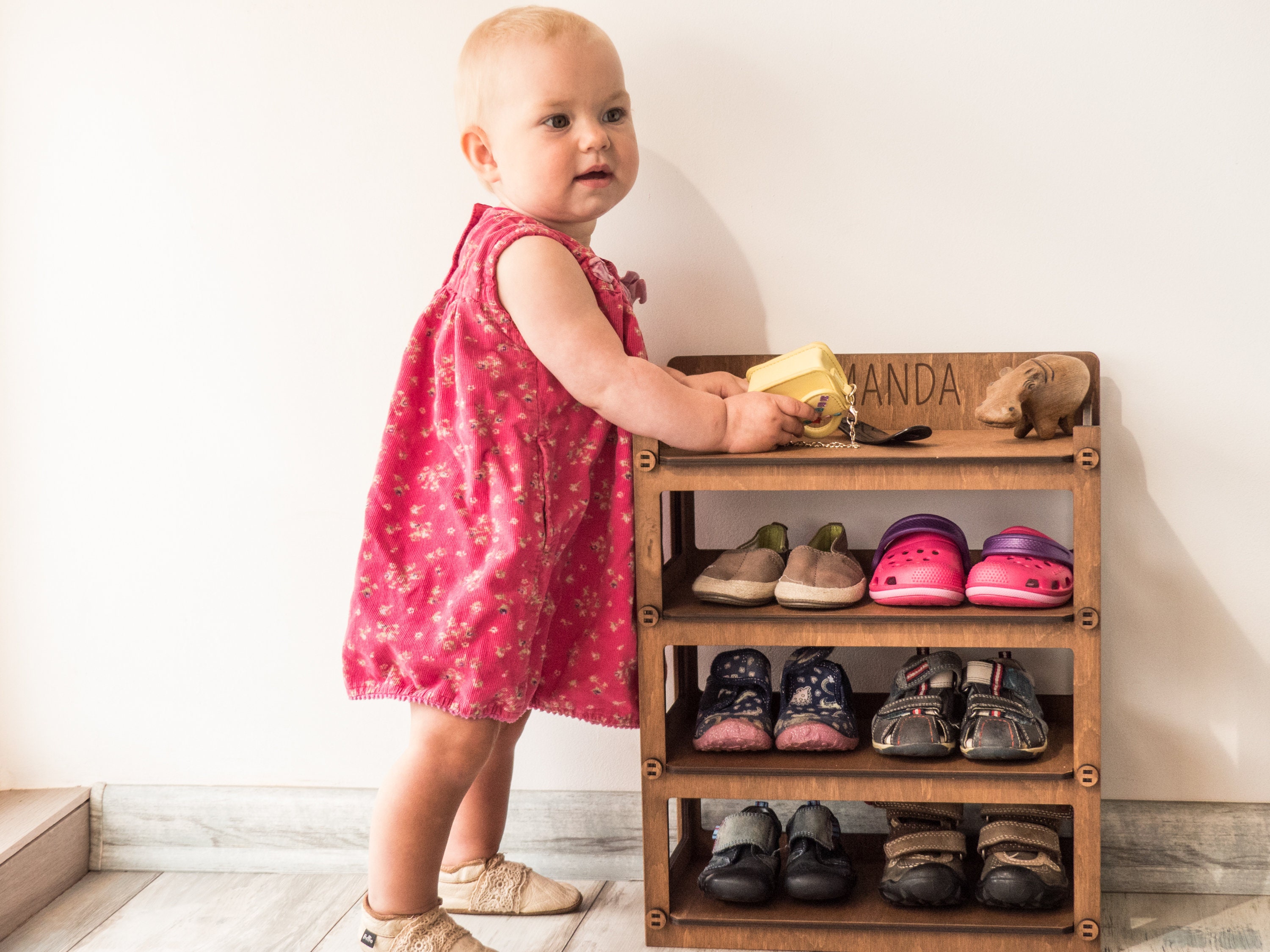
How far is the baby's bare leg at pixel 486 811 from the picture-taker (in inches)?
52.0

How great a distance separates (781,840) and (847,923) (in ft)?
0.70

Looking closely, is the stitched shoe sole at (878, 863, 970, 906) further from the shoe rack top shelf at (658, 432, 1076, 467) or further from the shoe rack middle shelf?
the shoe rack top shelf at (658, 432, 1076, 467)

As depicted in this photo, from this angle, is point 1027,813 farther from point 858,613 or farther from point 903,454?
point 903,454

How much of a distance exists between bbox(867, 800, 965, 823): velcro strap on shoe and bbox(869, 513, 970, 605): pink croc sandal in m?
0.24

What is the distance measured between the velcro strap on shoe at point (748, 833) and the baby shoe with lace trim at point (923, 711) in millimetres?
179

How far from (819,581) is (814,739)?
0.17m

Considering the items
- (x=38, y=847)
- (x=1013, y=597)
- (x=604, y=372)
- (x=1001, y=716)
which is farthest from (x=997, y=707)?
(x=38, y=847)

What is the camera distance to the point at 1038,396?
3.78ft

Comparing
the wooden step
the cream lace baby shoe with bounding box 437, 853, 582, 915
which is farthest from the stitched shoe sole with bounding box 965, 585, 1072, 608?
the wooden step

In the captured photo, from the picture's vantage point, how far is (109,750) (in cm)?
153

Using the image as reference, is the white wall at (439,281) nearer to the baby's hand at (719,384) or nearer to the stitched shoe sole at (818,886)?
the baby's hand at (719,384)

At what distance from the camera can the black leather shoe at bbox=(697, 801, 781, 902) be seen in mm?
1201

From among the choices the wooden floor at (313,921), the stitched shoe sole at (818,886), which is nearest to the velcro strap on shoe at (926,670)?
the stitched shoe sole at (818,886)

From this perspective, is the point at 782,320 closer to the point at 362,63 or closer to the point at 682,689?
the point at 682,689
